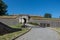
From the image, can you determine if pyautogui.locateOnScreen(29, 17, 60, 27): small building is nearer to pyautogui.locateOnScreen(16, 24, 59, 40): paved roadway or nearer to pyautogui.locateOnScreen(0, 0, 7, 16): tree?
pyautogui.locateOnScreen(0, 0, 7, 16): tree

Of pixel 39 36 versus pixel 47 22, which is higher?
pixel 39 36

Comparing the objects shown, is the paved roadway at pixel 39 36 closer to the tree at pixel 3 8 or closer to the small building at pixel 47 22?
the small building at pixel 47 22

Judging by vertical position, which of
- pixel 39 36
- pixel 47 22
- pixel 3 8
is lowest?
pixel 47 22

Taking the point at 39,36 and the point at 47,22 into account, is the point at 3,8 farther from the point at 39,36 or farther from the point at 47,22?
the point at 39,36

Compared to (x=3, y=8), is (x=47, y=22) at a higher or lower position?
lower

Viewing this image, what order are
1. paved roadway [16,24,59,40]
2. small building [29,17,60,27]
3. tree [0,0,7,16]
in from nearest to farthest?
paved roadway [16,24,59,40] < small building [29,17,60,27] < tree [0,0,7,16]

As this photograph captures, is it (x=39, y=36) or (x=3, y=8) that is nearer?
(x=39, y=36)

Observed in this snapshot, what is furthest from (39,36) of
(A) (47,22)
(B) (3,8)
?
(B) (3,8)

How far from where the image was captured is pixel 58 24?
66875 mm

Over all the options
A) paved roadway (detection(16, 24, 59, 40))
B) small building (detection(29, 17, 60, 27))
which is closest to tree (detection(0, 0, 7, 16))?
small building (detection(29, 17, 60, 27))

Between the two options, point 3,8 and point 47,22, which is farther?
point 3,8

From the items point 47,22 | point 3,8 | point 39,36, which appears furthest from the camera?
point 3,8

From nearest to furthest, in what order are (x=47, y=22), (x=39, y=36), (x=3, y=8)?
(x=39, y=36) → (x=47, y=22) → (x=3, y=8)

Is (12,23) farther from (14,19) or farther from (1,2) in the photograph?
(1,2)
